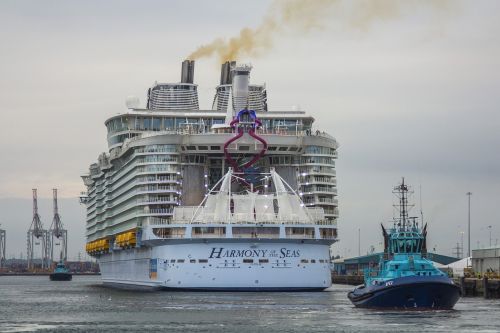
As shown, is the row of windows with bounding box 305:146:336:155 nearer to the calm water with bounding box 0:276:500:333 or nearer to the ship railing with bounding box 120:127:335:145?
the ship railing with bounding box 120:127:335:145

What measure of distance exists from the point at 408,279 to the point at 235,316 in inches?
450

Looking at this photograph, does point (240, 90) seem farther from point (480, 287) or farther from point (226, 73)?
point (480, 287)

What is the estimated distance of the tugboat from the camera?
235ft

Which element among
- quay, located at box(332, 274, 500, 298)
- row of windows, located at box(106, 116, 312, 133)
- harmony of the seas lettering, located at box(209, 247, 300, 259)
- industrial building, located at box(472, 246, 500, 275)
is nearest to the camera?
quay, located at box(332, 274, 500, 298)

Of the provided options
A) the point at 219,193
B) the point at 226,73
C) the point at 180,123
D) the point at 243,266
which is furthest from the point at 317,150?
the point at 226,73

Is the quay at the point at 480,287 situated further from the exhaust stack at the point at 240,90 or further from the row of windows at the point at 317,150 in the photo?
the exhaust stack at the point at 240,90

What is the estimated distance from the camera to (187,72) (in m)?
132

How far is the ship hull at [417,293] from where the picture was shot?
234 feet

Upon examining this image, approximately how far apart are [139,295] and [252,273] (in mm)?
10708

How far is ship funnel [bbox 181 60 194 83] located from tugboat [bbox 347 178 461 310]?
5979cm

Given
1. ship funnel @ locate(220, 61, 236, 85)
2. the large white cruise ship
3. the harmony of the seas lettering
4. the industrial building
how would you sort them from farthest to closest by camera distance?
ship funnel @ locate(220, 61, 236, 85) → the industrial building → the large white cruise ship → the harmony of the seas lettering

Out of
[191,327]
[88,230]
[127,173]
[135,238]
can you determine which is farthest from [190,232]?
[88,230]

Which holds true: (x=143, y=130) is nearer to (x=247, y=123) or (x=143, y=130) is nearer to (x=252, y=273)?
(x=247, y=123)

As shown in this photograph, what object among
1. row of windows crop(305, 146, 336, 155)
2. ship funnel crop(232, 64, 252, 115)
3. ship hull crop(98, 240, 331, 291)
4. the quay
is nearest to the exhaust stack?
ship funnel crop(232, 64, 252, 115)
